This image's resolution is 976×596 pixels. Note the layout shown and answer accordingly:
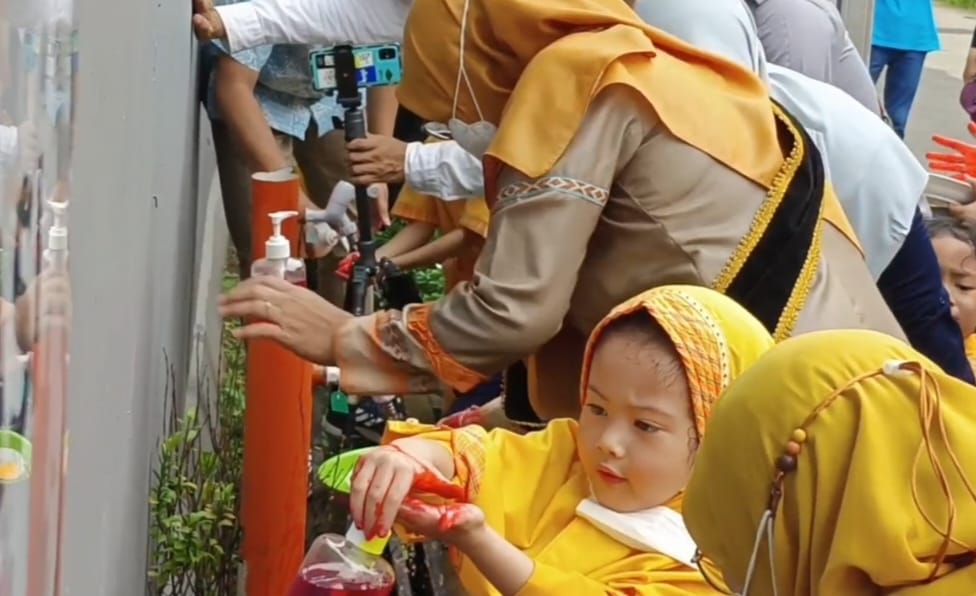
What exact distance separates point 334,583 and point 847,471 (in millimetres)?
961

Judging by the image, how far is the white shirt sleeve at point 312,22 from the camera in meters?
3.98

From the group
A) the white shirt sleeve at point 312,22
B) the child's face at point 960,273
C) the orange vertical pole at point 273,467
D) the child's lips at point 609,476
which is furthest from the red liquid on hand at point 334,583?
the child's face at point 960,273

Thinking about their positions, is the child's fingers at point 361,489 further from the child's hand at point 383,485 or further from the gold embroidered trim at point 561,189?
the gold embroidered trim at point 561,189

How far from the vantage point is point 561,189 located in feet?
7.87

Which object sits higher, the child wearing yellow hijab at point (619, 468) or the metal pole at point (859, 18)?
the child wearing yellow hijab at point (619, 468)

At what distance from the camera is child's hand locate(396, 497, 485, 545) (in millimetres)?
2053

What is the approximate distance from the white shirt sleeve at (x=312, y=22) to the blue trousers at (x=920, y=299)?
1530 millimetres

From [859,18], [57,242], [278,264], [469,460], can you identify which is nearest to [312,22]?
[278,264]

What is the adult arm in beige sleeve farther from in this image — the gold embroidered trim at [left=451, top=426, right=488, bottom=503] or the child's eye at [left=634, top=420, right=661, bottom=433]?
the child's eye at [left=634, top=420, right=661, bottom=433]

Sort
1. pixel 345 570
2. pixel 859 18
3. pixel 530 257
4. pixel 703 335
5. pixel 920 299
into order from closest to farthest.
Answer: pixel 703 335 → pixel 345 570 → pixel 530 257 → pixel 920 299 → pixel 859 18

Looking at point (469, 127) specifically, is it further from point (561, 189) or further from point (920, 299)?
point (920, 299)

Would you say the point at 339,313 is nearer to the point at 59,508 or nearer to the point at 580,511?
the point at 580,511

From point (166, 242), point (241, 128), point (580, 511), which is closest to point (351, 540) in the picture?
point (580, 511)

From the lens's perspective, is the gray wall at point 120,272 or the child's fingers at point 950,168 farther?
the child's fingers at point 950,168
